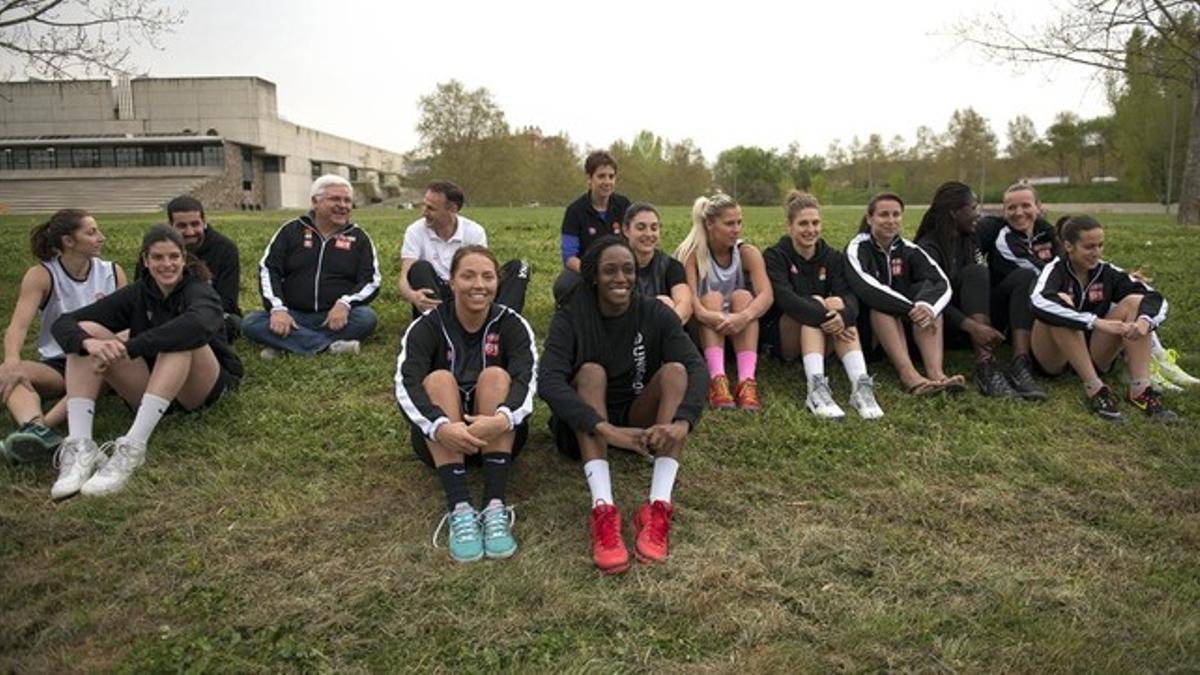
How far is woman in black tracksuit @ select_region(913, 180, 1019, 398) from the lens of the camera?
5.56 meters

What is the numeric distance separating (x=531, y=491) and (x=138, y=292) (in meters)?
2.41

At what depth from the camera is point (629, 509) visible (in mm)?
3906

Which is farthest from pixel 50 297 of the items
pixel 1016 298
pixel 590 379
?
pixel 1016 298

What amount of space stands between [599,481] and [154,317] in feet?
8.70

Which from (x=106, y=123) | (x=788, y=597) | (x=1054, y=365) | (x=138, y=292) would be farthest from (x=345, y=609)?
(x=106, y=123)

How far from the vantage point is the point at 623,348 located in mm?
4000

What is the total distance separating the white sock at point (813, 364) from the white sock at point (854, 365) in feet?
0.53

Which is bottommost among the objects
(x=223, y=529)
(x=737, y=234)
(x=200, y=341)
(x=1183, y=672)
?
(x=1183, y=672)

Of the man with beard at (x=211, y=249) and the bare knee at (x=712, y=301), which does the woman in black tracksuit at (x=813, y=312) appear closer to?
the bare knee at (x=712, y=301)

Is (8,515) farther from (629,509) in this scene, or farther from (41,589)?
(629,509)

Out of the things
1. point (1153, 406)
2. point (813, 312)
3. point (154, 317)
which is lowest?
point (1153, 406)

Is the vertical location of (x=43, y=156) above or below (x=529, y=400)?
above

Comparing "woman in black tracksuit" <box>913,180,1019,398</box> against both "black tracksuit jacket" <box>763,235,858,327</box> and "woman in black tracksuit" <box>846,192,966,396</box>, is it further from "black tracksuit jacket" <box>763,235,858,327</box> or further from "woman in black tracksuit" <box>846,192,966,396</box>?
"black tracksuit jacket" <box>763,235,858,327</box>

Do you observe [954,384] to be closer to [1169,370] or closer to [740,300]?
[740,300]
